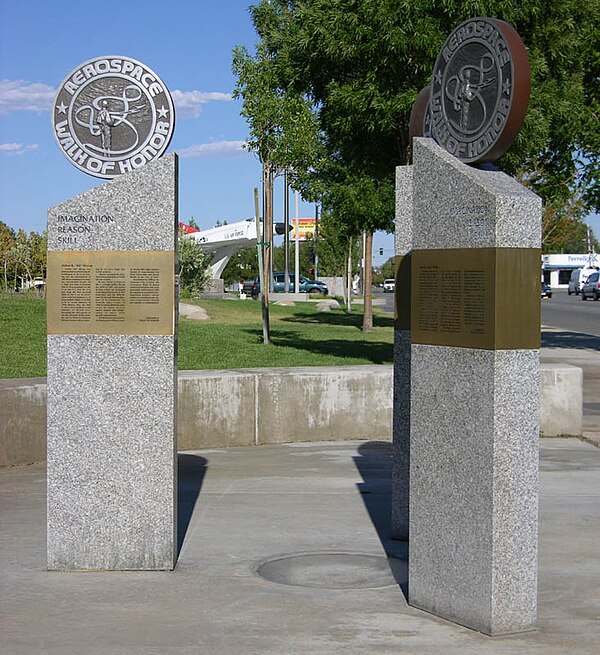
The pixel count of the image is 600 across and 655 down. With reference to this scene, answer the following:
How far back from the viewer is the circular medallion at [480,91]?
17.8ft

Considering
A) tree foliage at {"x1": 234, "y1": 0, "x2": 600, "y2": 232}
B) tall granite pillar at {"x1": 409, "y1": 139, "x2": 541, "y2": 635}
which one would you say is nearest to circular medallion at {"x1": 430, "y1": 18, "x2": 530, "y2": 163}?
tall granite pillar at {"x1": 409, "y1": 139, "x2": 541, "y2": 635}

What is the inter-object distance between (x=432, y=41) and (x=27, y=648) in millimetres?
12807

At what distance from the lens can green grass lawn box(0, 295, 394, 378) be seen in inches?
671

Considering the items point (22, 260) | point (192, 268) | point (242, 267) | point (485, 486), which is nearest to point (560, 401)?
point (485, 486)

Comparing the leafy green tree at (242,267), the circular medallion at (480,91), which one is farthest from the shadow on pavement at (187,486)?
the leafy green tree at (242,267)

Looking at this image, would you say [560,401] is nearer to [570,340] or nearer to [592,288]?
[570,340]

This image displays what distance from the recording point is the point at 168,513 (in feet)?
20.2

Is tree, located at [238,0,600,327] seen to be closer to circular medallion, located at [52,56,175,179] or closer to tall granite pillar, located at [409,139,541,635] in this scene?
circular medallion, located at [52,56,175,179]

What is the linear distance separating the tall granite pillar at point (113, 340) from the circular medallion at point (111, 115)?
59 cm

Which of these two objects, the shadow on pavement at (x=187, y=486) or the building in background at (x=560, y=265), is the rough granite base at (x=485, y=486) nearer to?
the shadow on pavement at (x=187, y=486)

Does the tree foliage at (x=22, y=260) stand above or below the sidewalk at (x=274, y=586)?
above

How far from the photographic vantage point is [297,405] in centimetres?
1116

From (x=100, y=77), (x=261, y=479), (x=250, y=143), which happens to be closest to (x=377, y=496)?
(x=261, y=479)

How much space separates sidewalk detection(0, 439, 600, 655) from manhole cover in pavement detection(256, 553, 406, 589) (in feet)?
Result: 0.04
